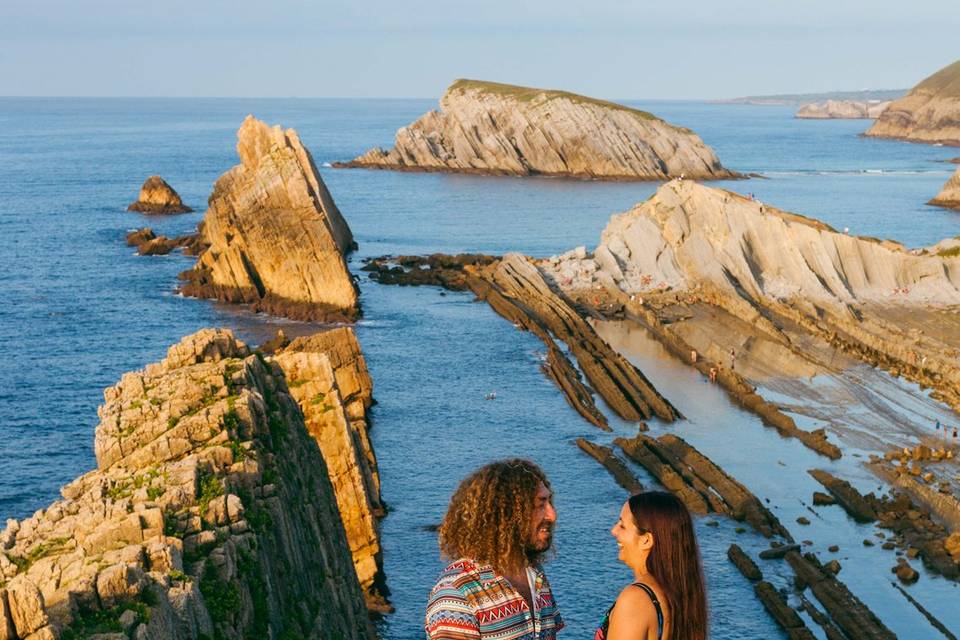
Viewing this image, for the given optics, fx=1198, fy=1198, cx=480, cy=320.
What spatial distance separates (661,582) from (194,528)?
17106 mm

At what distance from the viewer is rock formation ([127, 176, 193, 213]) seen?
153375 mm

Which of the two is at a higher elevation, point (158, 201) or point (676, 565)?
point (676, 565)

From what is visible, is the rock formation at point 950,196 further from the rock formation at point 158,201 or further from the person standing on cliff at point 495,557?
the person standing on cliff at point 495,557

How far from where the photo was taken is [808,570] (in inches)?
1751

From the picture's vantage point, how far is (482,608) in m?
Result: 8.69

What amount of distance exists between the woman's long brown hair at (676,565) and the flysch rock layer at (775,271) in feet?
243

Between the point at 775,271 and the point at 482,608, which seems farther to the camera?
the point at 775,271

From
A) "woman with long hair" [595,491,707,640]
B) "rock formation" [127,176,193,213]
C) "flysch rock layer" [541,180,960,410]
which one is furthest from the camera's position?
"rock formation" [127,176,193,213]

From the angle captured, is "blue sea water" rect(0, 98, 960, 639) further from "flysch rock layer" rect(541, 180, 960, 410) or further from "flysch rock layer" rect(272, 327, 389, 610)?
"flysch rock layer" rect(541, 180, 960, 410)

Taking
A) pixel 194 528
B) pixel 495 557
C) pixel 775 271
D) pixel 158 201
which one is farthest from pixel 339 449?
pixel 158 201

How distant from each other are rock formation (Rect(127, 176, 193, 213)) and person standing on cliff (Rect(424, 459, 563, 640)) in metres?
150

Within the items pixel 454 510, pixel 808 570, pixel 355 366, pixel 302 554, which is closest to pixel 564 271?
pixel 355 366

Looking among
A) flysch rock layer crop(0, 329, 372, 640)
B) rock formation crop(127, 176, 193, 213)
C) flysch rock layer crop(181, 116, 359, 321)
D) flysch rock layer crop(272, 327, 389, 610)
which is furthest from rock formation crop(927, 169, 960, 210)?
flysch rock layer crop(0, 329, 372, 640)

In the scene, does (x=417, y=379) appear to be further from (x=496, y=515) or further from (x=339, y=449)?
(x=496, y=515)
